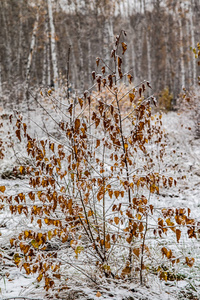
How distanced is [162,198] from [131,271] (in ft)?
9.05

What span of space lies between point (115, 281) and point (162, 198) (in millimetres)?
2946

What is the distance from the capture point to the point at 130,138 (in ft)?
7.74

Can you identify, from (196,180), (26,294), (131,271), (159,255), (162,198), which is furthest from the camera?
(196,180)

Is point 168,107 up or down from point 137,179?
up

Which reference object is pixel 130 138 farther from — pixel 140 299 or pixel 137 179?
pixel 140 299

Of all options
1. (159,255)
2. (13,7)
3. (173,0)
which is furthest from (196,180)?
(13,7)

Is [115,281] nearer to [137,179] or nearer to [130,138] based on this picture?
[137,179]

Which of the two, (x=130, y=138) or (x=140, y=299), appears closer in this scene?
(x=140, y=299)

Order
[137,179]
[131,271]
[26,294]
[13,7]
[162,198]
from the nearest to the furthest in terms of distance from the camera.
A: [137,179], [26,294], [131,271], [162,198], [13,7]

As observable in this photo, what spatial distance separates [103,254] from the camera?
228cm

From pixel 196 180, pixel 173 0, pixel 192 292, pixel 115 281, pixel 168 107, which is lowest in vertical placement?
pixel 192 292

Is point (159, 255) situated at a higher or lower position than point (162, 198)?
lower

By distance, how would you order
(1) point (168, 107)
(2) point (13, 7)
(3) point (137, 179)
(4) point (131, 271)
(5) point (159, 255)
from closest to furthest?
(3) point (137, 179)
(4) point (131, 271)
(5) point (159, 255)
(1) point (168, 107)
(2) point (13, 7)

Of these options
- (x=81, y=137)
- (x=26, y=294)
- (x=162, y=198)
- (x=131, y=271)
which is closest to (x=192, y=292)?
(x=131, y=271)
